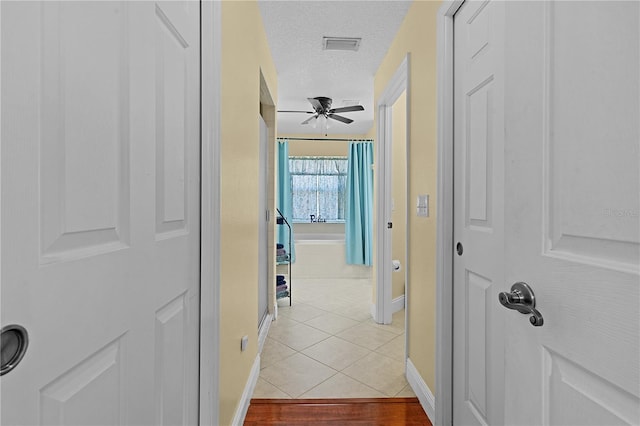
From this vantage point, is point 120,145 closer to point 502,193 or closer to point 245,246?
point 502,193

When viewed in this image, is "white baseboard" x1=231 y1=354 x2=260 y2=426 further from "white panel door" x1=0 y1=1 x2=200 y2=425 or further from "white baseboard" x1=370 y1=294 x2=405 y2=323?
"white baseboard" x1=370 y1=294 x2=405 y2=323

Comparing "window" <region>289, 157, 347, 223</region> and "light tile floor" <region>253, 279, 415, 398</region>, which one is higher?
"window" <region>289, 157, 347, 223</region>

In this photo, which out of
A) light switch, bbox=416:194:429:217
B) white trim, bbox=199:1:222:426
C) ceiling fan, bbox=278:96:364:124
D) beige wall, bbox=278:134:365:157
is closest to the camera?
white trim, bbox=199:1:222:426

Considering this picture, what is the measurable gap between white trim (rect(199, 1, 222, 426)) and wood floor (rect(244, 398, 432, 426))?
62cm

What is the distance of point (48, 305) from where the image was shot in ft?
1.78

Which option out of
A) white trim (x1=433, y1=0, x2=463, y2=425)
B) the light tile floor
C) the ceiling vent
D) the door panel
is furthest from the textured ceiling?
the light tile floor

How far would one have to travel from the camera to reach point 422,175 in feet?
6.59

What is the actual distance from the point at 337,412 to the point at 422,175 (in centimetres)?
140

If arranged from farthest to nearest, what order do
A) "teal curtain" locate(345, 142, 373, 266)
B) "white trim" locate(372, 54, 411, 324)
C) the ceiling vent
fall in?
"teal curtain" locate(345, 142, 373, 266) → "white trim" locate(372, 54, 411, 324) → the ceiling vent

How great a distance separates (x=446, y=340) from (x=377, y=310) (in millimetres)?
1652

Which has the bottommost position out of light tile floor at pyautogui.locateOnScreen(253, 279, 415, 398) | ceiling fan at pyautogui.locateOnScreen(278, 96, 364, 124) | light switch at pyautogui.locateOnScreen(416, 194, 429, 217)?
light tile floor at pyautogui.locateOnScreen(253, 279, 415, 398)

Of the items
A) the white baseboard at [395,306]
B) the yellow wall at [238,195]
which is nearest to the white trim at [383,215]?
the white baseboard at [395,306]

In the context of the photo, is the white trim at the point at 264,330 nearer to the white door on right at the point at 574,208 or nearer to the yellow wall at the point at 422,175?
the yellow wall at the point at 422,175

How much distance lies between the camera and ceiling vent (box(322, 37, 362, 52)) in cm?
266
